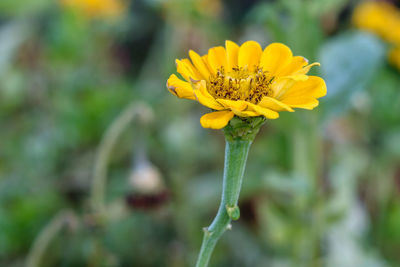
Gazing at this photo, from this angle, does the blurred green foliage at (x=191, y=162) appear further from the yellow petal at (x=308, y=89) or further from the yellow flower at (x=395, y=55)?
the yellow petal at (x=308, y=89)

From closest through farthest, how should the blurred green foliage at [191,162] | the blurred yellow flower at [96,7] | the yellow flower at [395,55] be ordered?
the blurred green foliage at [191,162], the yellow flower at [395,55], the blurred yellow flower at [96,7]

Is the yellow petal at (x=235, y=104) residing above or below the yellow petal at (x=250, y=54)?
below

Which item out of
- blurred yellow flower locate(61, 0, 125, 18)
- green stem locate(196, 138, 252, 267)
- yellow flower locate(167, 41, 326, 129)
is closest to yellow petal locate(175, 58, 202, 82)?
yellow flower locate(167, 41, 326, 129)

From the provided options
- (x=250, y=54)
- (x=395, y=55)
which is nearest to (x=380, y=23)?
(x=395, y=55)

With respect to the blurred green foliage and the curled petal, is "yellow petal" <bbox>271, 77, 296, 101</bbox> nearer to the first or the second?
the curled petal

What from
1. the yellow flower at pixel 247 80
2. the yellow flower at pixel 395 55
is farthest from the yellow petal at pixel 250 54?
the yellow flower at pixel 395 55

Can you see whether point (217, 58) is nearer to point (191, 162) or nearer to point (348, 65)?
point (348, 65)
